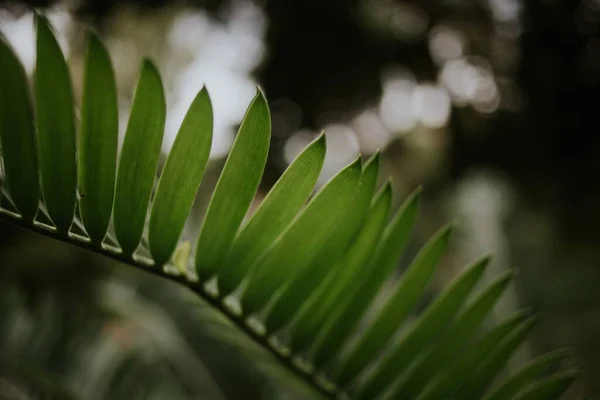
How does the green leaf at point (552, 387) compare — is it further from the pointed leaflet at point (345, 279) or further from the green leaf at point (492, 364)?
the pointed leaflet at point (345, 279)

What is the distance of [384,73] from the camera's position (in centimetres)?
215

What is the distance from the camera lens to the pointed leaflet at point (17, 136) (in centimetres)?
32

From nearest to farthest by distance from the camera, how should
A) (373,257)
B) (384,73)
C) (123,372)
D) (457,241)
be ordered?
(373,257) → (123,372) → (457,241) → (384,73)

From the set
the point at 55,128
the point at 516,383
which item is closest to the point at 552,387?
the point at 516,383

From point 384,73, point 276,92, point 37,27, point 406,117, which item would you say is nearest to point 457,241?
point 406,117

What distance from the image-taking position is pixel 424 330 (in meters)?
0.51

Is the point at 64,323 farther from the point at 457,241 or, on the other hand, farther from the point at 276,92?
the point at 276,92

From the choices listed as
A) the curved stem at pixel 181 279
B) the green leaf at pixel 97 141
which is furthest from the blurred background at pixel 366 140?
the green leaf at pixel 97 141

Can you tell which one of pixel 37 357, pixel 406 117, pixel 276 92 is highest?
pixel 406 117

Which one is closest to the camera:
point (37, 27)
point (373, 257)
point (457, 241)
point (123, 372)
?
point (37, 27)

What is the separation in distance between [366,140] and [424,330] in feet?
5.26

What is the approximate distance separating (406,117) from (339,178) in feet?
6.06

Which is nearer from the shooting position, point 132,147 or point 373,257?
point 132,147

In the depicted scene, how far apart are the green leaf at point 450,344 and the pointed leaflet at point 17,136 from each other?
398 millimetres
